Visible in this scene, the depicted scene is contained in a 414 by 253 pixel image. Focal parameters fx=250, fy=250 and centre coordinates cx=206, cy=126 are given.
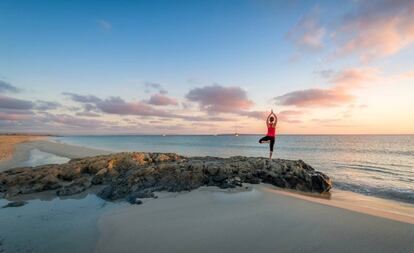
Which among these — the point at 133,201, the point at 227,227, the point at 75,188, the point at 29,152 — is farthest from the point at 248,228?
the point at 29,152

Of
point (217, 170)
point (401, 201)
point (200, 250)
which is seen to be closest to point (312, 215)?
point (200, 250)

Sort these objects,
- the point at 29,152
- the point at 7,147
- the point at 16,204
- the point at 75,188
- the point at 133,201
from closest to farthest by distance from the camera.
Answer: the point at 133,201, the point at 16,204, the point at 75,188, the point at 29,152, the point at 7,147

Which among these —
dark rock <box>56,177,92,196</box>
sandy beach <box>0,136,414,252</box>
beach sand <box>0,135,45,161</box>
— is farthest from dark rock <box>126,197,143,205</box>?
beach sand <box>0,135,45,161</box>

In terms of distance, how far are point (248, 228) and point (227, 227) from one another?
47 centimetres

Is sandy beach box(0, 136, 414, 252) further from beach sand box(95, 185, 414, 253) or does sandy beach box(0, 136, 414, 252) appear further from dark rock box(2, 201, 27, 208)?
dark rock box(2, 201, 27, 208)

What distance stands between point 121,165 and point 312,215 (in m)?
10.8

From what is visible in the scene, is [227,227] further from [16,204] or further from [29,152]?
[29,152]

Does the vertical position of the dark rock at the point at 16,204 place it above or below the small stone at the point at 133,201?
below

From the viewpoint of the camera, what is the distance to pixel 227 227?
5684 millimetres

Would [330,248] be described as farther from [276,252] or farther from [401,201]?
[401,201]

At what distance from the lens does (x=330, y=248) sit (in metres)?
4.54

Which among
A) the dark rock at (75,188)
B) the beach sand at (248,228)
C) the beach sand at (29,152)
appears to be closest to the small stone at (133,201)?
the beach sand at (248,228)

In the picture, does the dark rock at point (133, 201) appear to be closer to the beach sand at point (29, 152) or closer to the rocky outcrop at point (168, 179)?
the rocky outcrop at point (168, 179)

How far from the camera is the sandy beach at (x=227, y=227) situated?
4.84 m
